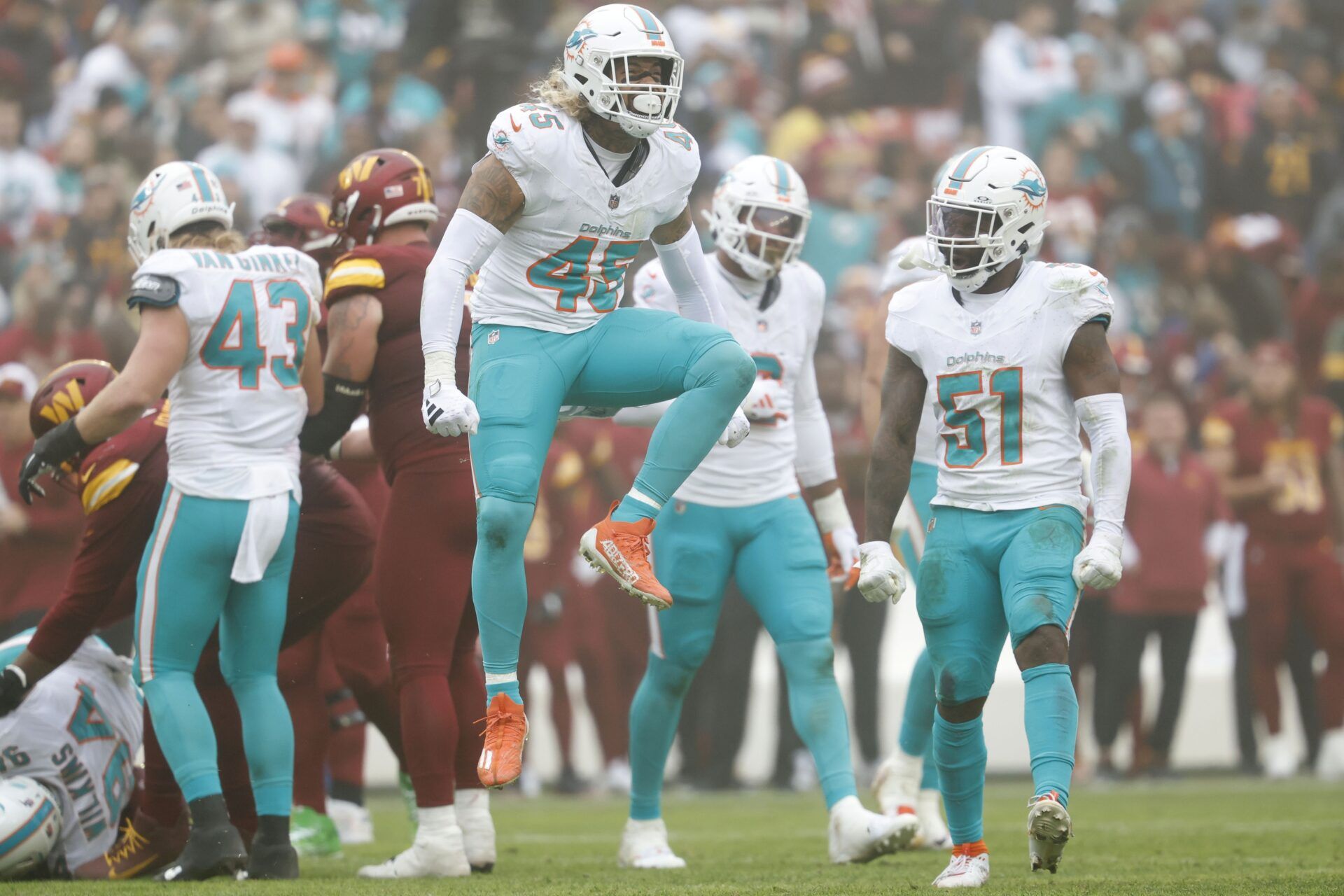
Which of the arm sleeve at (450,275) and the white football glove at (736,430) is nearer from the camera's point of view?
the arm sleeve at (450,275)

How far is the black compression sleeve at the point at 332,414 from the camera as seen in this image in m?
6.16

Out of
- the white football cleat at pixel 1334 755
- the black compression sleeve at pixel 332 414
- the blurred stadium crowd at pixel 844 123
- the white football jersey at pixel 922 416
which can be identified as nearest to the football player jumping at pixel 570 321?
the black compression sleeve at pixel 332 414

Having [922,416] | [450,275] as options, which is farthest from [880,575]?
[922,416]

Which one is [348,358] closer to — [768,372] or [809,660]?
[768,372]

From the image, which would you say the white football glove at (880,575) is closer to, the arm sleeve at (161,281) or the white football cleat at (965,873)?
the white football cleat at (965,873)

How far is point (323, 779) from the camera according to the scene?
7090 mm

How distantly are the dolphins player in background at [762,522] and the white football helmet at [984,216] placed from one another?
1.26 metres

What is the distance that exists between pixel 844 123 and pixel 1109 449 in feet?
34.8

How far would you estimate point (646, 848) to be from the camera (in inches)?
253

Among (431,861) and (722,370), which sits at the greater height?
(722,370)

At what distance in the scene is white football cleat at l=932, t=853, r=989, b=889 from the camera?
5.19 metres

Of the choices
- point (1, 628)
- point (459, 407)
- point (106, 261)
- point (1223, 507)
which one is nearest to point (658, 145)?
point (459, 407)

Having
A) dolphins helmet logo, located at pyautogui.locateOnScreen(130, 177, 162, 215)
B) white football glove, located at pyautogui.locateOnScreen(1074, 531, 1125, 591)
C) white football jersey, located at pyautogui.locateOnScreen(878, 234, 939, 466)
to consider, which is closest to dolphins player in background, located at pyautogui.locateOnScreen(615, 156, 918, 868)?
white football jersey, located at pyautogui.locateOnScreen(878, 234, 939, 466)

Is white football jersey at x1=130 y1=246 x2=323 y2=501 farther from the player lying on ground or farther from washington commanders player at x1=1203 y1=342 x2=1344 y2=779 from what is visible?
washington commanders player at x1=1203 y1=342 x2=1344 y2=779
